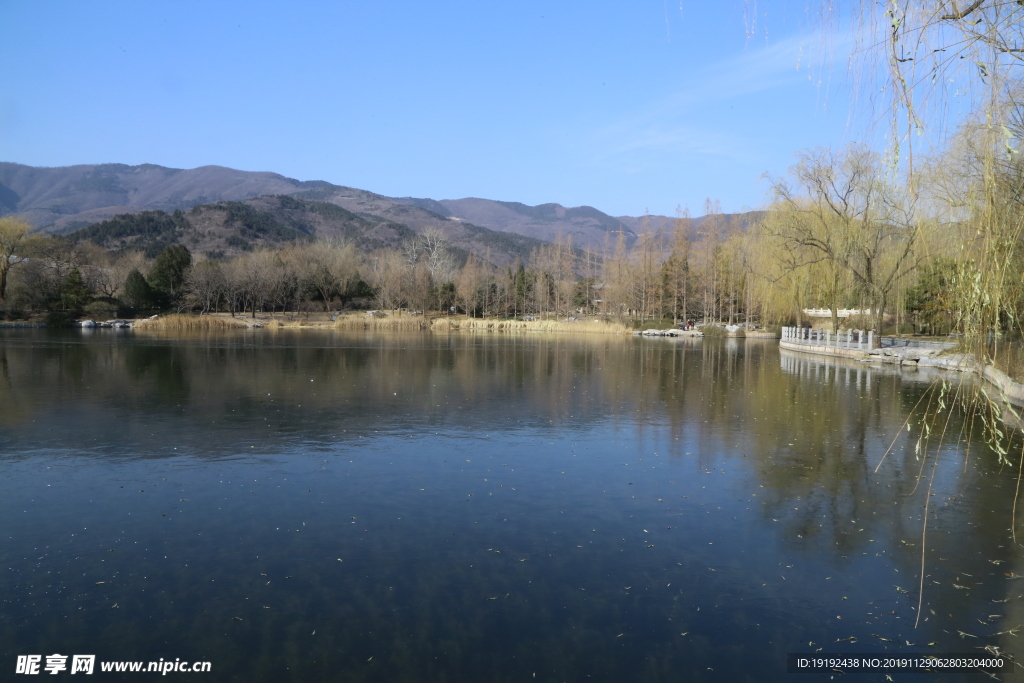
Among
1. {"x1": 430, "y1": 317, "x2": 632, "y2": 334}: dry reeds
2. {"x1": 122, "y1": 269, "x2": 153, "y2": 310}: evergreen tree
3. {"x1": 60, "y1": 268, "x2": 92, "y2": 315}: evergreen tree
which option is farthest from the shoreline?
{"x1": 60, "y1": 268, "x2": 92, "y2": 315}: evergreen tree

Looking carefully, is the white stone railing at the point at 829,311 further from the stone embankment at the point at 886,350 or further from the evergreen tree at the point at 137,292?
the evergreen tree at the point at 137,292

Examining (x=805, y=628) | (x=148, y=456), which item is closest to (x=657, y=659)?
(x=805, y=628)

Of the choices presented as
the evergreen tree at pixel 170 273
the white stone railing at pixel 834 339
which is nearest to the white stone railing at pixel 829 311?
the white stone railing at pixel 834 339

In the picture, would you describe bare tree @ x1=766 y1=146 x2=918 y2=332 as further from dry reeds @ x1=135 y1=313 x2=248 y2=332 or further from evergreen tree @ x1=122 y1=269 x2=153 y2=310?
evergreen tree @ x1=122 y1=269 x2=153 y2=310

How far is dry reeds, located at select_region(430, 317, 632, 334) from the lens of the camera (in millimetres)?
53375

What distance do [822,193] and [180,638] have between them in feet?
107

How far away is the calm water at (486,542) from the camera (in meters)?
4.09

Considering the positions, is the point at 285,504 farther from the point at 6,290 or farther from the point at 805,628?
the point at 6,290

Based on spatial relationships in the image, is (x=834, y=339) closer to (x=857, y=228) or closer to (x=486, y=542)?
(x=857, y=228)

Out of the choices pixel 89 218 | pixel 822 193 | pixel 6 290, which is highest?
pixel 89 218

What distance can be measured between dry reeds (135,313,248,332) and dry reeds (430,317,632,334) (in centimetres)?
1512

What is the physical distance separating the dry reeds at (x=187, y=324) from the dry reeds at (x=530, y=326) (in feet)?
49.6

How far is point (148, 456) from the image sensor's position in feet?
28.1

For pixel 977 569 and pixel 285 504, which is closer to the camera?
pixel 977 569
